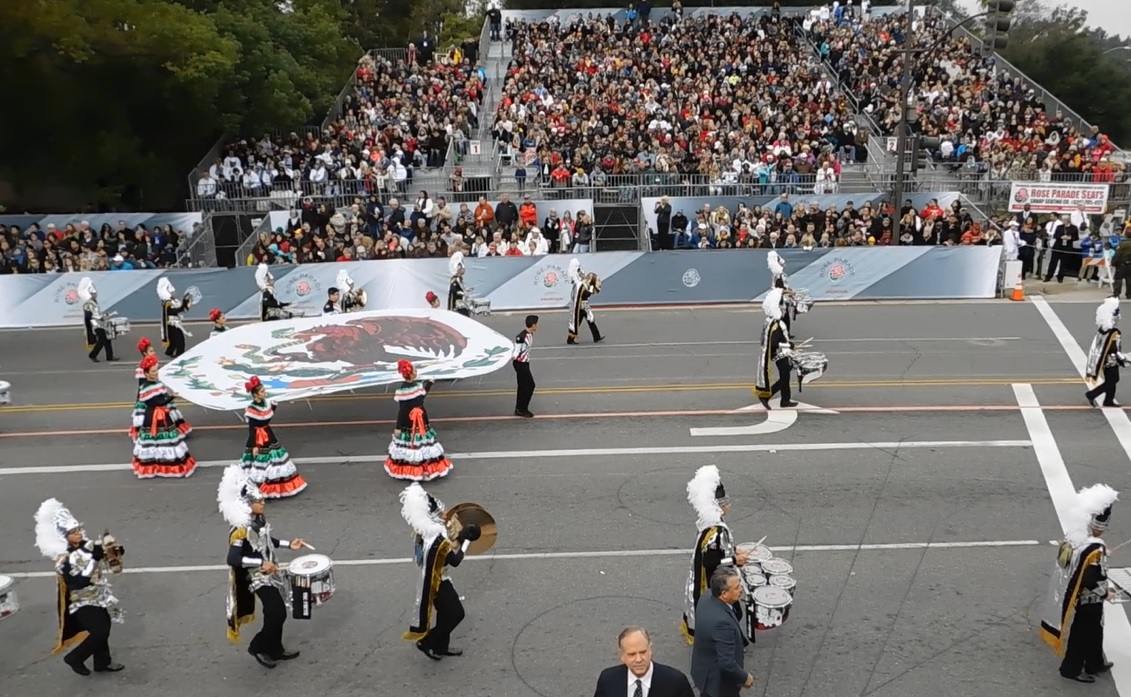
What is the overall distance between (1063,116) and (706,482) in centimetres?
2951

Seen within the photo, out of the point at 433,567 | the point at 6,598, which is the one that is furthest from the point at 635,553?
the point at 6,598

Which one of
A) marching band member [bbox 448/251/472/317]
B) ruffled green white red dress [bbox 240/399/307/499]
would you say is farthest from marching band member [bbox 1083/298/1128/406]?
ruffled green white red dress [bbox 240/399/307/499]

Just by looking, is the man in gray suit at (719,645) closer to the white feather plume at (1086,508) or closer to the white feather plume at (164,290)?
the white feather plume at (1086,508)

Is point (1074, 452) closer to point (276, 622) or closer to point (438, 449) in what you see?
point (438, 449)

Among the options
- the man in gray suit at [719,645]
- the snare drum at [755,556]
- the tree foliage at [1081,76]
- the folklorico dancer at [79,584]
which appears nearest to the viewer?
the man in gray suit at [719,645]

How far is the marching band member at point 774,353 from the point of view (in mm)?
14242

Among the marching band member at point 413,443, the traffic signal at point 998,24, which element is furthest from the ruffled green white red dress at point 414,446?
the traffic signal at point 998,24

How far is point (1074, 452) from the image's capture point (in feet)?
41.5

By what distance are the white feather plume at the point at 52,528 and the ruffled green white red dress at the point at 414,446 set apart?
14.9ft

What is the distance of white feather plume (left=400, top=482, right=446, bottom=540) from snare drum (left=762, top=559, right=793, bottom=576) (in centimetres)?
288

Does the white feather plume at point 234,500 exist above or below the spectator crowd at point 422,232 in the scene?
below

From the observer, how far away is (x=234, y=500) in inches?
328

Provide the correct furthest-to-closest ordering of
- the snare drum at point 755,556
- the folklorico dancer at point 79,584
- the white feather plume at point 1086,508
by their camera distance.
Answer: the snare drum at point 755,556
the folklorico dancer at point 79,584
the white feather plume at point 1086,508

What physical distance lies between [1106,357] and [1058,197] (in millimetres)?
12640
